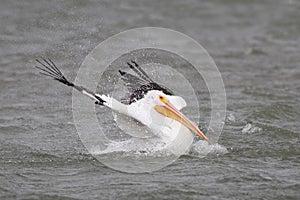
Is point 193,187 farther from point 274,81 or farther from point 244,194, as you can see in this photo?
point 274,81

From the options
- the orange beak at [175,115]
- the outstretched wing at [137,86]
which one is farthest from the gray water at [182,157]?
the outstretched wing at [137,86]

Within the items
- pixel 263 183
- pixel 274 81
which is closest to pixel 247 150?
pixel 263 183

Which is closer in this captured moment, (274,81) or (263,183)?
(263,183)

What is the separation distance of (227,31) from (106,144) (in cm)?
882

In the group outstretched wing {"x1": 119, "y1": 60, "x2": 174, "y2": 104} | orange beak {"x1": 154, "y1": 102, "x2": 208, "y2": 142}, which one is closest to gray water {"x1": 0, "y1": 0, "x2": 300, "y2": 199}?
orange beak {"x1": 154, "y1": 102, "x2": 208, "y2": 142}

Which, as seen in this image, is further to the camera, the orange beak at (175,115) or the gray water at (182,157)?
the orange beak at (175,115)

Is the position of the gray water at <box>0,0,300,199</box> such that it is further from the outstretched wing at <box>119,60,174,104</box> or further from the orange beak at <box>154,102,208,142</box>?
the outstretched wing at <box>119,60,174,104</box>

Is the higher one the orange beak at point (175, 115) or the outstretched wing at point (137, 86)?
the outstretched wing at point (137, 86)

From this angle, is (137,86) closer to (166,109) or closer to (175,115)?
(166,109)

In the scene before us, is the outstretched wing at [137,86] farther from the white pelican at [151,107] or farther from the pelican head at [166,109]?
the pelican head at [166,109]

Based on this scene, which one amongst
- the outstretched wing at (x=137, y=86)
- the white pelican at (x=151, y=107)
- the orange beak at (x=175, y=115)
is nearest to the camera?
the white pelican at (x=151, y=107)

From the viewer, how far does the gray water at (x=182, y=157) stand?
7.39m

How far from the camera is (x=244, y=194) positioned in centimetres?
714

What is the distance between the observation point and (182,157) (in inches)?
323
